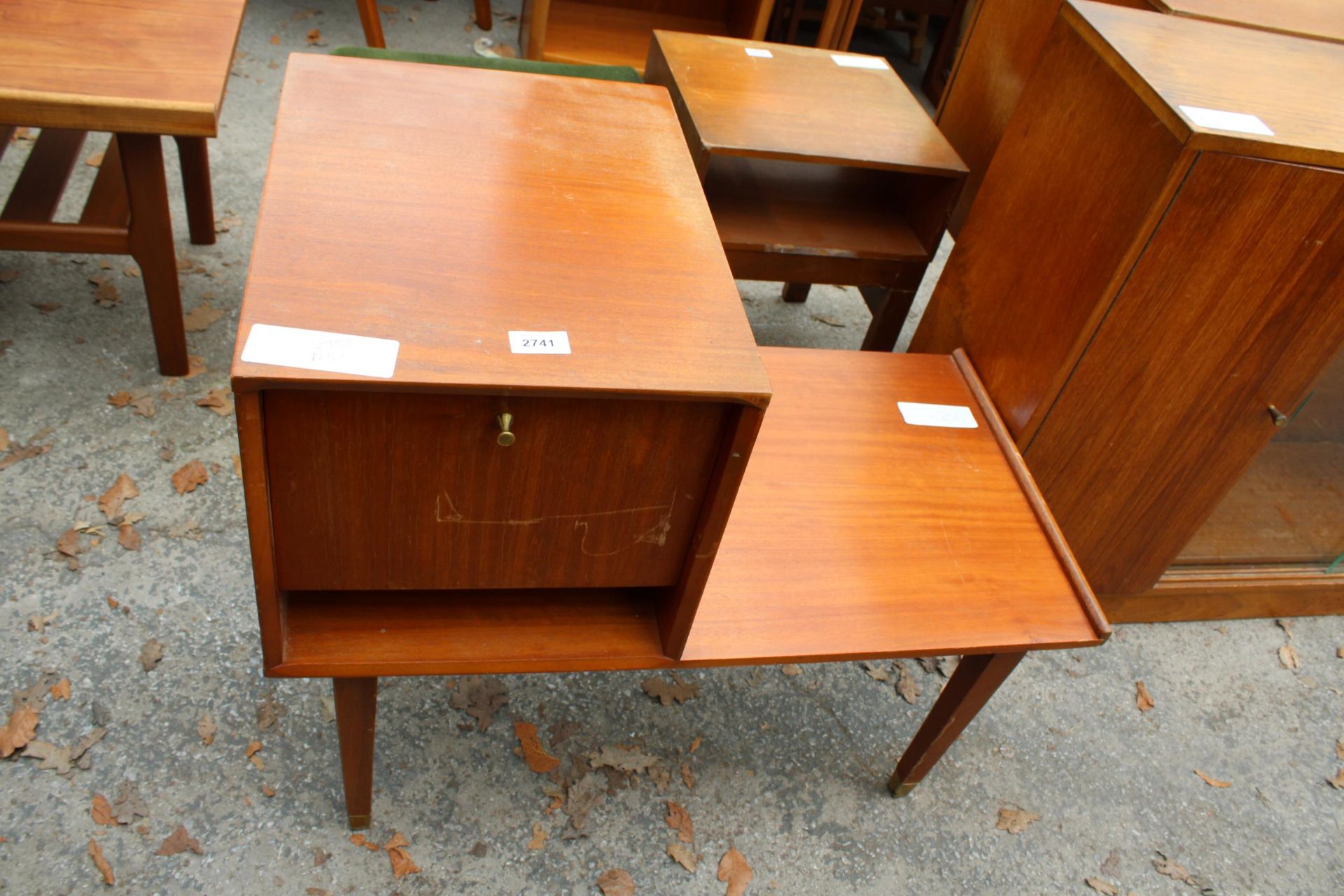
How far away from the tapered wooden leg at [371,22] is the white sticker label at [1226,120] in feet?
9.36

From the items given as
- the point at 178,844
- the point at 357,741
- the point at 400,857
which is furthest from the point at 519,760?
the point at 178,844

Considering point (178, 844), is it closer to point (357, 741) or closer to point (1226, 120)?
point (357, 741)

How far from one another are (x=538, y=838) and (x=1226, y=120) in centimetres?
159

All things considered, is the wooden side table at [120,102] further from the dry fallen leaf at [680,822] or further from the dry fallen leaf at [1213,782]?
the dry fallen leaf at [1213,782]

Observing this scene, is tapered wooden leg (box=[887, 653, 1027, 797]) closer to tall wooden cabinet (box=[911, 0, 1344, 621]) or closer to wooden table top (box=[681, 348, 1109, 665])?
wooden table top (box=[681, 348, 1109, 665])

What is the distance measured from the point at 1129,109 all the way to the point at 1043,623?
0.80m

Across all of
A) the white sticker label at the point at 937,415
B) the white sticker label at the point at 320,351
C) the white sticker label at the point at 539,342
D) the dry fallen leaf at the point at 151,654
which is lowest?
the dry fallen leaf at the point at 151,654

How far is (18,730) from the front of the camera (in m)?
1.68

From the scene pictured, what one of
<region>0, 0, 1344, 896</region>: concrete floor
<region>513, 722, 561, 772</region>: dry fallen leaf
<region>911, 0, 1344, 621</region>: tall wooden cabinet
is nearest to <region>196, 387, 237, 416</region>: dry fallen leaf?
<region>0, 0, 1344, 896</region>: concrete floor

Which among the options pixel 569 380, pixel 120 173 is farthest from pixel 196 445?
pixel 569 380

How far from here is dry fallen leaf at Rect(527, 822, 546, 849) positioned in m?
1.72

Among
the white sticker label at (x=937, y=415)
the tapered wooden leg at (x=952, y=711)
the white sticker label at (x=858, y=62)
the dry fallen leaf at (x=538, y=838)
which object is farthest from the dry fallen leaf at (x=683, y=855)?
the white sticker label at (x=858, y=62)

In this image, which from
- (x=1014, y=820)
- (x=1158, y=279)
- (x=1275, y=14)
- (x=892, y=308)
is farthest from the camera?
(x=892, y=308)

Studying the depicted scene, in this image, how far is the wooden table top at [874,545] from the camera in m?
1.45
